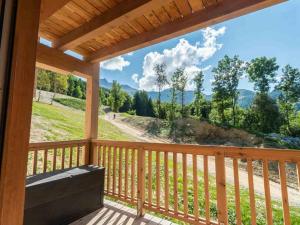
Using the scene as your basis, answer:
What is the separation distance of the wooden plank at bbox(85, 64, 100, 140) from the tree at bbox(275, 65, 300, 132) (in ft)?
29.0

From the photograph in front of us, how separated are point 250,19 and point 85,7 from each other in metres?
8.43

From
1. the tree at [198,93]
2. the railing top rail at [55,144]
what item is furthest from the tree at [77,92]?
the railing top rail at [55,144]

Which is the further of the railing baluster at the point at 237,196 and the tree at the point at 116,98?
the tree at the point at 116,98

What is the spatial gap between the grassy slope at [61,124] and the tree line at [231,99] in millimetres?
1484

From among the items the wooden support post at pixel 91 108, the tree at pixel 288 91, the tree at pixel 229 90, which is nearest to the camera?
the wooden support post at pixel 91 108

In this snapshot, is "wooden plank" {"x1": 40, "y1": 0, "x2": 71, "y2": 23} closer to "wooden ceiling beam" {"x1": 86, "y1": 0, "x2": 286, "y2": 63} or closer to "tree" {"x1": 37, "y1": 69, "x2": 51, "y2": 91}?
"wooden ceiling beam" {"x1": 86, "y1": 0, "x2": 286, "y2": 63}

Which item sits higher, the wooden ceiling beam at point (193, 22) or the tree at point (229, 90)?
the tree at point (229, 90)

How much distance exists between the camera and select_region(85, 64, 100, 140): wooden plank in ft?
10.3

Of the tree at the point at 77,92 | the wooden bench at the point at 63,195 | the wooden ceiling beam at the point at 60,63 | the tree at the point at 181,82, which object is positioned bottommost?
the wooden bench at the point at 63,195

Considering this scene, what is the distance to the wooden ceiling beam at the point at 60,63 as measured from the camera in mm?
2547

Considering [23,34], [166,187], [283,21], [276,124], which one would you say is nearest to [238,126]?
[276,124]

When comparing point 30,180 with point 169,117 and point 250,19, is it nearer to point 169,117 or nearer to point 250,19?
point 169,117

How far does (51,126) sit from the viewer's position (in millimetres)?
6902

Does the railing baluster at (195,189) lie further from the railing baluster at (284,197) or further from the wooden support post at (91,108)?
the wooden support post at (91,108)
